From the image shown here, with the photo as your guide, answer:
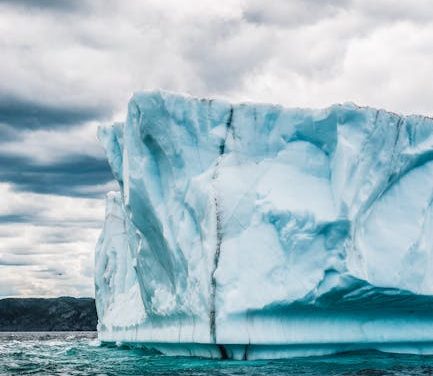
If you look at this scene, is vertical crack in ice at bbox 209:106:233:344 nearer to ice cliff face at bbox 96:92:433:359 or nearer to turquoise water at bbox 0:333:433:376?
ice cliff face at bbox 96:92:433:359

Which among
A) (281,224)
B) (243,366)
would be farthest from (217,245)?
(243,366)

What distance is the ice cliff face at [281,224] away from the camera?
14086 millimetres

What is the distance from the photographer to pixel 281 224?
1440 cm

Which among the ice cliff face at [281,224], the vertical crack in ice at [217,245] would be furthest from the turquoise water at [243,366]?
the vertical crack in ice at [217,245]


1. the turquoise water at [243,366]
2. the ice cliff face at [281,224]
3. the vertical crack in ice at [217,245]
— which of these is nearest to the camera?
the turquoise water at [243,366]

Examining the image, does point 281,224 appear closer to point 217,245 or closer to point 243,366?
point 217,245

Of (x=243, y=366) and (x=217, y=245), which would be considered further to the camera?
(x=217, y=245)

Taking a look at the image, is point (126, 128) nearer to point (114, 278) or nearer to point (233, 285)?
point (233, 285)

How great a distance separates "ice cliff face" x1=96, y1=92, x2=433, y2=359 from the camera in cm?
1409

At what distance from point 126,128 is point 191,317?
14.5ft

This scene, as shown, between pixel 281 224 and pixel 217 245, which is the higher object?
pixel 281 224

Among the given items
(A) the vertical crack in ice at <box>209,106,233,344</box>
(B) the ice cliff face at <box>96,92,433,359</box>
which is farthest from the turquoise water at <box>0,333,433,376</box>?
(A) the vertical crack in ice at <box>209,106,233,344</box>

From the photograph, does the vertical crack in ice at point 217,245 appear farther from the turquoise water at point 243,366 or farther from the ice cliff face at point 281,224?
the turquoise water at point 243,366

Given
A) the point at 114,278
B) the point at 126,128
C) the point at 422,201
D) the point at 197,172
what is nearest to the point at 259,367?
the point at 197,172
